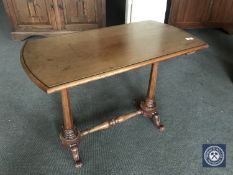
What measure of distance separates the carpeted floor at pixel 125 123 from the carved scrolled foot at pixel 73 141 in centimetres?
6

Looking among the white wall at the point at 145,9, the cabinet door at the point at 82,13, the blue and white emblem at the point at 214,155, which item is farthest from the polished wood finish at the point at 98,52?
the cabinet door at the point at 82,13

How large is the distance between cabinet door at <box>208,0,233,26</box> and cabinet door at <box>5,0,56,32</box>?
214 centimetres

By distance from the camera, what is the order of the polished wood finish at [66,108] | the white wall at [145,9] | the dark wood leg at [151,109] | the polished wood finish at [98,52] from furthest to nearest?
the white wall at [145,9] < the dark wood leg at [151,109] < the polished wood finish at [66,108] < the polished wood finish at [98,52]

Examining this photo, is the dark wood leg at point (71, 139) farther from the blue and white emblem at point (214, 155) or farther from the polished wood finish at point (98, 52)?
the blue and white emblem at point (214, 155)

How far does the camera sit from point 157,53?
4.10 ft

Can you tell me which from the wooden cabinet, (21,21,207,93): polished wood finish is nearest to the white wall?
the wooden cabinet

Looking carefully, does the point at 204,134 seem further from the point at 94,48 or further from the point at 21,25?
the point at 21,25

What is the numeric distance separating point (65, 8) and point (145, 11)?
100 centimetres

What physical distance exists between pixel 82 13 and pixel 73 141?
6.13ft

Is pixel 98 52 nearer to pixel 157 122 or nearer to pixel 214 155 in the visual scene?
pixel 157 122

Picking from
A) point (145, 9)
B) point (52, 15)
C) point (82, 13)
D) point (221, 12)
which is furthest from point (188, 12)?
point (52, 15)

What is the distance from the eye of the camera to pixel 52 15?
279 centimetres

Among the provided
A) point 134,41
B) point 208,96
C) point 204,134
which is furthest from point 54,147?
point 208,96

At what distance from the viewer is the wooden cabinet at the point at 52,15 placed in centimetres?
270
